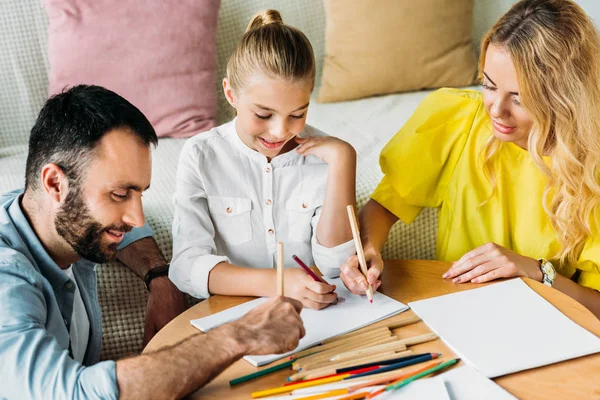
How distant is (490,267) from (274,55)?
0.57 m

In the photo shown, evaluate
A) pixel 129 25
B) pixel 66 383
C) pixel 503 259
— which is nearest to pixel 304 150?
pixel 503 259

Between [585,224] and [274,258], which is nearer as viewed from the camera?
[585,224]

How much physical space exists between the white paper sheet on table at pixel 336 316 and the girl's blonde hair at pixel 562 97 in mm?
454

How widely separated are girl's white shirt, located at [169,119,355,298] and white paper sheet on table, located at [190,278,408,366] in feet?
0.57

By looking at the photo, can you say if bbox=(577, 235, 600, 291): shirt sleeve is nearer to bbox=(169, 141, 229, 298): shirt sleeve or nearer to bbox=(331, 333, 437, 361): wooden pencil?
bbox=(331, 333, 437, 361): wooden pencil

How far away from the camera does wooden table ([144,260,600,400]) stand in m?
1.01

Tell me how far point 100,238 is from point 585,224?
941 mm

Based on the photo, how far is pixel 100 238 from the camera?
1.22 meters

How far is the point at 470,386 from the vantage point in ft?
3.30

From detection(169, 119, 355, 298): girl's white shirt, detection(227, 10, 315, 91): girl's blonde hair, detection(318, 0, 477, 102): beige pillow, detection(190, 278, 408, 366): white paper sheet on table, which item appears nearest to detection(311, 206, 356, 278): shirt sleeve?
detection(169, 119, 355, 298): girl's white shirt

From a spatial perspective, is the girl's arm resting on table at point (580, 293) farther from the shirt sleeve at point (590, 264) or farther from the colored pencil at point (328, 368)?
the colored pencil at point (328, 368)

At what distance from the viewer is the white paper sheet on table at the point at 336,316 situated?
1.15 m

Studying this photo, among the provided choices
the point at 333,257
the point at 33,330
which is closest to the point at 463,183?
the point at 333,257

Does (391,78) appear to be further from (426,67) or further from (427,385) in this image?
(427,385)
